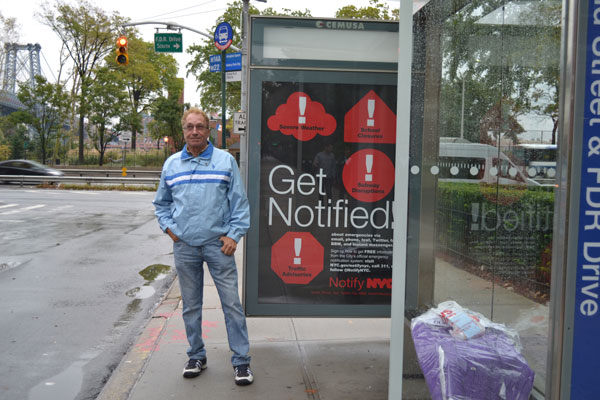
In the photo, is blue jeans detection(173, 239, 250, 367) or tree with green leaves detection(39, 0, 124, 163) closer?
blue jeans detection(173, 239, 250, 367)

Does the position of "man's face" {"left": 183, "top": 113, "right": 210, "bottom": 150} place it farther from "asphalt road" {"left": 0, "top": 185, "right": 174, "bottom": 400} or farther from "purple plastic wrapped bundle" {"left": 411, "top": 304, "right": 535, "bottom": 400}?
"purple plastic wrapped bundle" {"left": 411, "top": 304, "right": 535, "bottom": 400}

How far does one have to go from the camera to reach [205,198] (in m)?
4.08

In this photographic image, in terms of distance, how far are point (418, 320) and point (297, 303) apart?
1.74 metres

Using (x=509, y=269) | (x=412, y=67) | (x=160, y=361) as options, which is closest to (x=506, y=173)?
(x=509, y=269)

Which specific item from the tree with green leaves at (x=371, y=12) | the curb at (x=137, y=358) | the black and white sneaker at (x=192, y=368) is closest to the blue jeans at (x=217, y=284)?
the black and white sneaker at (x=192, y=368)

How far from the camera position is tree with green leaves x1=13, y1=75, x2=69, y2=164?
4075 centimetres

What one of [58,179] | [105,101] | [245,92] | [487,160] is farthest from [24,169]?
[487,160]

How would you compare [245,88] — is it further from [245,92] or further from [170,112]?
[170,112]

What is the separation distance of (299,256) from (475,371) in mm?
2125

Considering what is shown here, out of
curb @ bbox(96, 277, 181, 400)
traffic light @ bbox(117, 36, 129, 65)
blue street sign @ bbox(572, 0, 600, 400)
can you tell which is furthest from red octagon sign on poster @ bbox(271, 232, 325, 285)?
traffic light @ bbox(117, 36, 129, 65)

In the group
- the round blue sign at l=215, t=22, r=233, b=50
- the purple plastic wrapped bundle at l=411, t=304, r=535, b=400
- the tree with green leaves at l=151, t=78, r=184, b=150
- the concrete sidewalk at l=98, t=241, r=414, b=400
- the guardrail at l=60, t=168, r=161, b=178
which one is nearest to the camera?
the purple plastic wrapped bundle at l=411, t=304, r=535, b=400

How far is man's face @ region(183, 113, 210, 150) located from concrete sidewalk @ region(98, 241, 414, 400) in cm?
175

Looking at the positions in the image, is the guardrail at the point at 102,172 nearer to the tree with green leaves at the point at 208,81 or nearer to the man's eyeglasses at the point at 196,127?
the tree with green leaves at the point at 208,81

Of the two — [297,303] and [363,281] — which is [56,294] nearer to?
[297,303]
